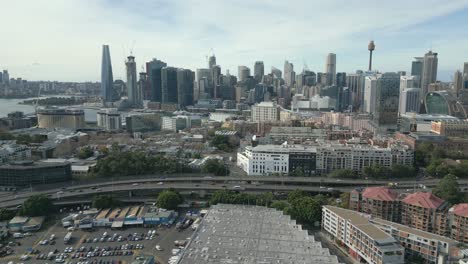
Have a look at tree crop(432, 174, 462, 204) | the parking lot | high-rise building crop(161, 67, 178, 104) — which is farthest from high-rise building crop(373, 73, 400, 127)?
high-rise building crop(161, 67, 178, 104)

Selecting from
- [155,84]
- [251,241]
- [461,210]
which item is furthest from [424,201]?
[155,84]

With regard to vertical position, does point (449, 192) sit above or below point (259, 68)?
below

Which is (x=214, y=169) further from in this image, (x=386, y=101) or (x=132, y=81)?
(x=132, y=81)

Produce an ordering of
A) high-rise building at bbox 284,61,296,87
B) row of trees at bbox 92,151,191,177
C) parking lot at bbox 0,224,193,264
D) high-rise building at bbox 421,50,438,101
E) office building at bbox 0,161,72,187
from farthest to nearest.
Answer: high-rise building at bbox 284,61,296,87
high-rise building at bbox 421,50,438,101
row of trees at bbox 92,151,191,177
office building at bbox 0,161,72,187
parking lot at bbox 0,224,193,264

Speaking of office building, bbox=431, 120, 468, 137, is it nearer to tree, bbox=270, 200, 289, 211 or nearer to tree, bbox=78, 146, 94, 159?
tree, bbox=270, 200, 289, 211

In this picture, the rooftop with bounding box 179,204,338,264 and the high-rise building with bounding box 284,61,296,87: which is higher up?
the high-rise building with bounding box 284,61,296,87

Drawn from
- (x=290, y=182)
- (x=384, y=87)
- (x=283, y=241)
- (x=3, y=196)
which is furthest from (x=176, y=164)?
(x=384, y=87)
